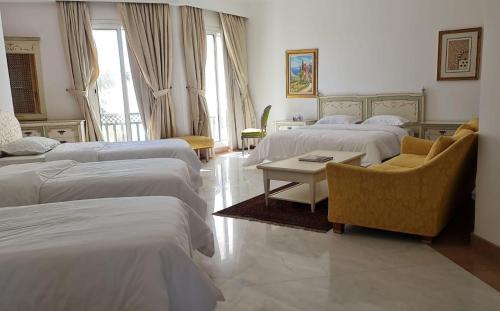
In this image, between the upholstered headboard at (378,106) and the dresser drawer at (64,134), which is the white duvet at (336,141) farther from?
the dresser drawer at (64,134)

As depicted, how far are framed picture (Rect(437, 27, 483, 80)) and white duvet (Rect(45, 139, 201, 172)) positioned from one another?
4.08m

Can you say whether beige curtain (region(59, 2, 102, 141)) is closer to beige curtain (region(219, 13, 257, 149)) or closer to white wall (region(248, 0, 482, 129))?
beige curtain (region(219, 13, 257, 149))

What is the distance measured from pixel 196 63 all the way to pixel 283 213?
4.11 m

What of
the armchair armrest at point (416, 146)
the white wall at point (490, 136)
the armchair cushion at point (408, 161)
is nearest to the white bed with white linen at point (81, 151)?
the armchair cushion at point (408, 161)

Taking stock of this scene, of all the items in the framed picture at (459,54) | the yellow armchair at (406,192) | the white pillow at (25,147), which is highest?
the framed picture at (459,54)

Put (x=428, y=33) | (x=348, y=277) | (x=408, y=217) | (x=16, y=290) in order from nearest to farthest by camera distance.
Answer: (x=16, y=290), (x=348, y=277), (x=408, y=217), (x=428, y=33)

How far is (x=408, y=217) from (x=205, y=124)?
4.80m

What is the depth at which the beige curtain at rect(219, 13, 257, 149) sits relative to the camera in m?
7.57

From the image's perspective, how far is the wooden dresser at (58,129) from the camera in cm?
572

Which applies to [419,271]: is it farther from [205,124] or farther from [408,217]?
[205,124]

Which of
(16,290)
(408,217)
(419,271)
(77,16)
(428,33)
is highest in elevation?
(77,16)

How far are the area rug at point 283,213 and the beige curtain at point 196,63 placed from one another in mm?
3133

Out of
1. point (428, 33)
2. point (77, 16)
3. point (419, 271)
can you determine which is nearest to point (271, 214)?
point (419, 271)

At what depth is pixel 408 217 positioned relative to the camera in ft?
9.62
